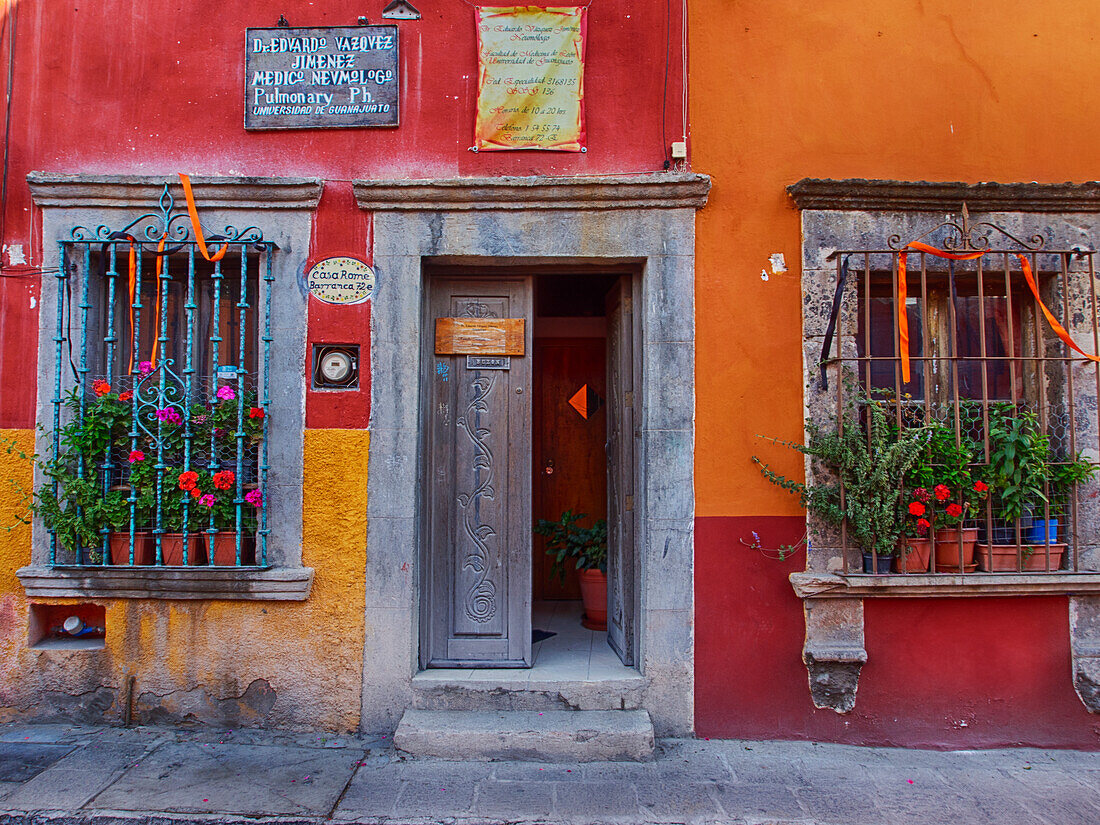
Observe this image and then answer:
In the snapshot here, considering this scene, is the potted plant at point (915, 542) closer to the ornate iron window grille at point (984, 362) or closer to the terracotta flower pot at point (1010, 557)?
the ornate iron window grille at point (984, 362)

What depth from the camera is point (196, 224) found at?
3.95m

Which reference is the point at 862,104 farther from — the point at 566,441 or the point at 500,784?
the point at 500,784

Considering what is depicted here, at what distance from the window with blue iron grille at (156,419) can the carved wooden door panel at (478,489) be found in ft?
3.37

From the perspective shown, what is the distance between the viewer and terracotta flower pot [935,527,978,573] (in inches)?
154

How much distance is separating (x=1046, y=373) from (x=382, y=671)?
4.31 metres

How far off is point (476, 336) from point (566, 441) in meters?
2.25

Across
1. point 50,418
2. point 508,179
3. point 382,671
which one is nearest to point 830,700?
point 382,671

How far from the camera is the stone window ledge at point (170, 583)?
396 cm

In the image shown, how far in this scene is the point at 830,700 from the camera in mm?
3904

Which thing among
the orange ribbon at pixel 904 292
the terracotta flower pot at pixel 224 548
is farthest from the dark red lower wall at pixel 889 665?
the terracotta flower pot at pixel 224 548

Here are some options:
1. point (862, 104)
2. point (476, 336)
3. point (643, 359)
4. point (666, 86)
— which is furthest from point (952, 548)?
point (666, 86)

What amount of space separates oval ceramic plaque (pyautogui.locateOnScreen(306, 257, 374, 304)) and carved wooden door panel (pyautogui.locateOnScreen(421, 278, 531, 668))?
0.43 metres

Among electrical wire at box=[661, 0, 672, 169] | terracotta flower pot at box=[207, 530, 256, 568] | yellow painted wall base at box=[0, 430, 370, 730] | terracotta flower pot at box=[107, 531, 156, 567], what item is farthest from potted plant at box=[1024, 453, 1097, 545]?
terracotta flower pot at box=[107, 531, 156, 567]

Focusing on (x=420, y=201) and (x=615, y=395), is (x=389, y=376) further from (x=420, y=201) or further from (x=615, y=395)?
(x=615, y=395)
